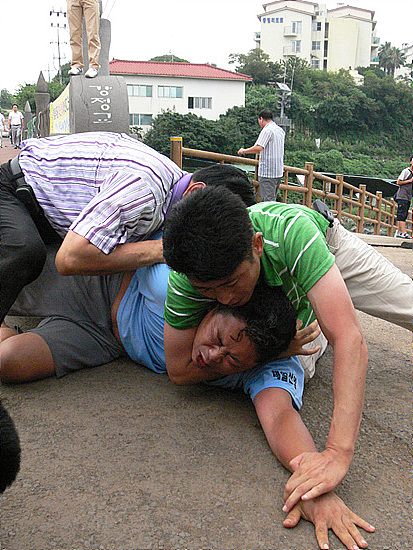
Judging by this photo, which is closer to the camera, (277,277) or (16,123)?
(277,277)

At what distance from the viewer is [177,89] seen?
39.5 metres

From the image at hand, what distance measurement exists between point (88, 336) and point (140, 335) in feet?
0.79

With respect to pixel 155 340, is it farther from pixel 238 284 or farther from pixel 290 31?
pixel 290 31

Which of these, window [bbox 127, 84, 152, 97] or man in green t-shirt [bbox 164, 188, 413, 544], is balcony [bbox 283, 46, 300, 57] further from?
man in green t-shirt [bbox 164, 188, 413, 544]

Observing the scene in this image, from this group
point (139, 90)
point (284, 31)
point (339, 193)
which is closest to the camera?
point (339, 193)

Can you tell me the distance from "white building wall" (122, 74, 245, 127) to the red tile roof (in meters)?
0.34

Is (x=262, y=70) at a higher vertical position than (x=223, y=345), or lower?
higher

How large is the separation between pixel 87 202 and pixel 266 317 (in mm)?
940

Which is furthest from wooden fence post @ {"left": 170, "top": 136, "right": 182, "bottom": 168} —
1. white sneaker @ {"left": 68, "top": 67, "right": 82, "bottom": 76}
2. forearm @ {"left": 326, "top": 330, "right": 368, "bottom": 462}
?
forearm @ {"left": 326, "top": 330, "right": 368, "bottom": 462}

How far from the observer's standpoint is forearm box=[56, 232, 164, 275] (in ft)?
6.52

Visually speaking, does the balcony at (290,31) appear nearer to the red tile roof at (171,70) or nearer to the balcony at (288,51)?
the balcony at (288,51)

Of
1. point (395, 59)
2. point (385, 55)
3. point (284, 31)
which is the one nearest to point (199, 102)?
point (284, 31)

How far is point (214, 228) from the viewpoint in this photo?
4.82 feet

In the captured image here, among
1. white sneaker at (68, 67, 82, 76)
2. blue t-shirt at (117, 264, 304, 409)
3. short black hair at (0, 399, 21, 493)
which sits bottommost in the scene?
blue t-shirt at (117, 264, 304, 409)
